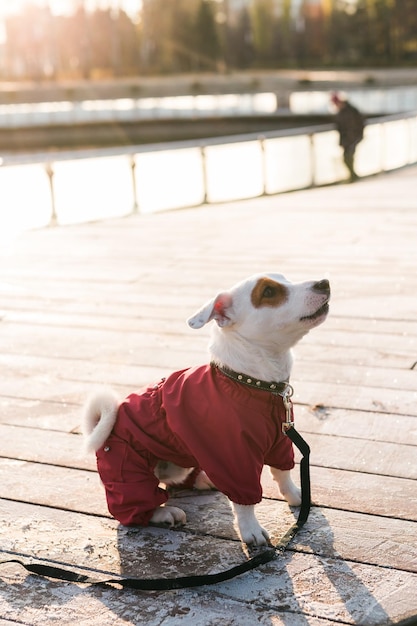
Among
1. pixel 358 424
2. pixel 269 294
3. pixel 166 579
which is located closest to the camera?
pixel 166 579

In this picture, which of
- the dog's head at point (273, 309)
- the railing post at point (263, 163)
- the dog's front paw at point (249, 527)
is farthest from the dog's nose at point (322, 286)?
the railing post at point (263, 163)

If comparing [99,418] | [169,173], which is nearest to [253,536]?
[99,418]

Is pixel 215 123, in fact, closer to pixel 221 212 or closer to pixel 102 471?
pixel 221 212

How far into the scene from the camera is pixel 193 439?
105 inches

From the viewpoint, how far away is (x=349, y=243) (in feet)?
23.3

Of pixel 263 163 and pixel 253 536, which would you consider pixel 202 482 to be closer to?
pixel 253 536

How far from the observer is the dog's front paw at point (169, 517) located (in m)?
2.82

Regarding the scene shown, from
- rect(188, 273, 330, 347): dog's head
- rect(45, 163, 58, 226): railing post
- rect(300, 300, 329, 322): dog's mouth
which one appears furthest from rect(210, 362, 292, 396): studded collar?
rect(45, 163, 58, 226): railing post

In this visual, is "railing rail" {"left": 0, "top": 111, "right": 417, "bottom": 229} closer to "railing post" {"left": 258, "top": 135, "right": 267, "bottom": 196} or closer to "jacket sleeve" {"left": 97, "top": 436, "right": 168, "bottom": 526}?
"railing post" {"left": 258, "top": 135, "right": 267, "bottom": 196}

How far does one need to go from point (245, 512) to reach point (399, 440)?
2.97 ft

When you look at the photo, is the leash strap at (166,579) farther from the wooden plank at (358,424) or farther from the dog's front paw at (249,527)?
the wooden plank at (358,424)

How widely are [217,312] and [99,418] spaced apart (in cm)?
57

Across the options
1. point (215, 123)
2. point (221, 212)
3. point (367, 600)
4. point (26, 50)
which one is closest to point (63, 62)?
point (26, 50)

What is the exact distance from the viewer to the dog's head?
8.66ft
